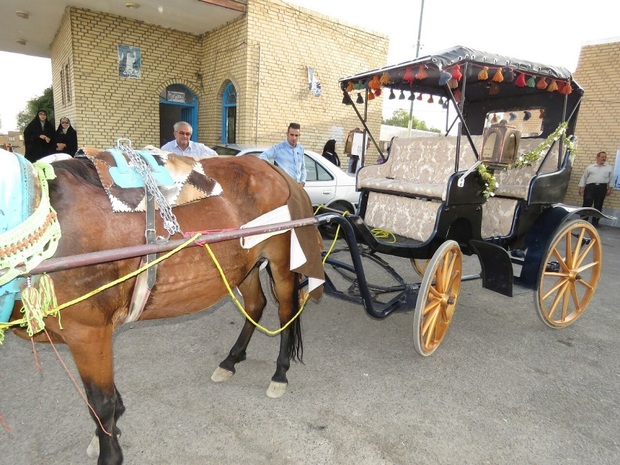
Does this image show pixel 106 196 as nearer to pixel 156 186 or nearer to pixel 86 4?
pixel 156 186

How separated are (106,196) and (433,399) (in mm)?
2452

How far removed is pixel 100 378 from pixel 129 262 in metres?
0.59

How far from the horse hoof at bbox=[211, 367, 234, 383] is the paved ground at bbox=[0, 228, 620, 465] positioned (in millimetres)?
55

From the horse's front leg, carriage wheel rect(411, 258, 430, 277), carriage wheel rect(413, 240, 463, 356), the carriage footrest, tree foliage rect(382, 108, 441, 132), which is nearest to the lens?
the horse's front leg

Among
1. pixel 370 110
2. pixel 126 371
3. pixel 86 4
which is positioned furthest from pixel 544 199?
pixel 86 4

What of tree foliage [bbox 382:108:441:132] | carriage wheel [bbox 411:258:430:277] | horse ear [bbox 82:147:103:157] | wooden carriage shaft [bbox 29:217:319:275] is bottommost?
carriage wheel [bbox 411:258:430:277]

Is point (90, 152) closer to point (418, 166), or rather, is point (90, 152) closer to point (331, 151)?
point (418, 166)

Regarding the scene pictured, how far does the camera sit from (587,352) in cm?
368

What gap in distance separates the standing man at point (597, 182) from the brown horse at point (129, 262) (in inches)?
438

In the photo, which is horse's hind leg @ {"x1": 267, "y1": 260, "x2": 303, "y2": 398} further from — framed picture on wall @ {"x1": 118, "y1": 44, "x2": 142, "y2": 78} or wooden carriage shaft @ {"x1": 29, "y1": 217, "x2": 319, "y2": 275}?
framed picture on wall @ {"x1": 118, "y1": 44, "x2": 142, "y2": 78}

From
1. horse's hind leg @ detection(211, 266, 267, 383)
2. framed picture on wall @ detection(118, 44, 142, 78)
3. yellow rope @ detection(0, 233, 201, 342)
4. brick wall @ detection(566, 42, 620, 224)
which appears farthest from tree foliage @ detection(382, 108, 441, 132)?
yellow rope @ detection(0, 233, 201, 342)

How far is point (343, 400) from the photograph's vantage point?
284 cm

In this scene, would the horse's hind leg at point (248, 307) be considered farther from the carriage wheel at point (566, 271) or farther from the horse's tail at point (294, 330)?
the carriage wheel at point (566, 271)

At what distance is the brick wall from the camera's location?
38.6 ft
